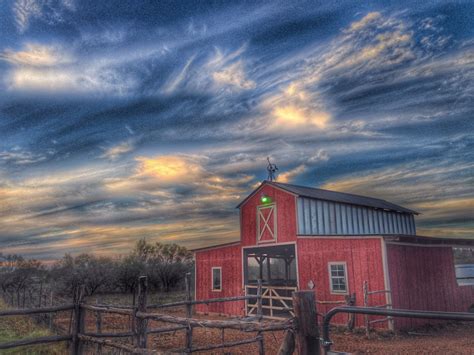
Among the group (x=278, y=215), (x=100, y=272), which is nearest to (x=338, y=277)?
(x=278, y=215)

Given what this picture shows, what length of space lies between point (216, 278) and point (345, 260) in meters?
9.56

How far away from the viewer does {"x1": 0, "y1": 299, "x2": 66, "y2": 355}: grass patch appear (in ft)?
35.1

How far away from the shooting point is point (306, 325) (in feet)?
14.5

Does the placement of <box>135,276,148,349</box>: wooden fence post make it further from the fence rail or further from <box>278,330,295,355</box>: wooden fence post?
the fence rail

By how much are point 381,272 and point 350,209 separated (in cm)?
812

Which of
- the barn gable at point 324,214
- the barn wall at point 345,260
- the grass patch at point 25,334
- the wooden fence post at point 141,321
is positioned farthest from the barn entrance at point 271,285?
the wooden fence post at point 141,321

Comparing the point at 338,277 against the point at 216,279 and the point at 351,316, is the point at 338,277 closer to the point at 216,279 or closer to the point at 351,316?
the point at 351,316

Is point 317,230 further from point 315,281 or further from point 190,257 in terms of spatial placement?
point 190,257

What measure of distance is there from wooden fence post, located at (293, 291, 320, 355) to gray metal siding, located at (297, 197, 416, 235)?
16.1 meters

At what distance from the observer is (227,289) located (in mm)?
23141

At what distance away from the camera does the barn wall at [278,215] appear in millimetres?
20797

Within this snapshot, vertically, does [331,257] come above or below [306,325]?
above

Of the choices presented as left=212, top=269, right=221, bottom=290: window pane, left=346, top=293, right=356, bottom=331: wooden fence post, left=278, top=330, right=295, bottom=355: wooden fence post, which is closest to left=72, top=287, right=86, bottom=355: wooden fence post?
left=278, top=330, right=295, bottom=355: wooden fence post

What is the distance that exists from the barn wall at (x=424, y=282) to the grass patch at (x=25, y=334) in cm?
1270
